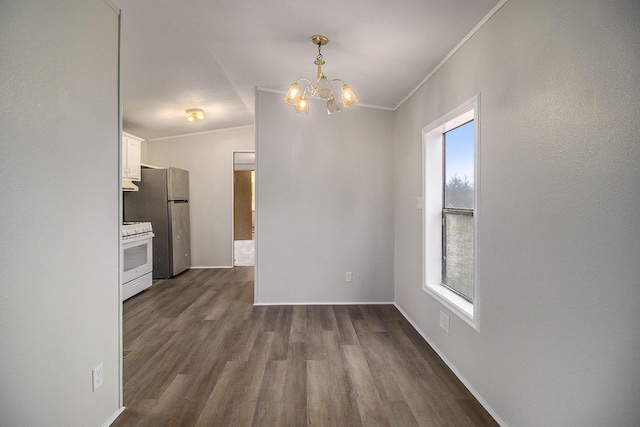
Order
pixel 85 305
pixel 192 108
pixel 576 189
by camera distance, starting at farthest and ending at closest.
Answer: pixel 192 108
pixel 85 305
pixel 576 189

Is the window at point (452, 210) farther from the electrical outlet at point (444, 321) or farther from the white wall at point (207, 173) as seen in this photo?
the white wall at point (207, 173)

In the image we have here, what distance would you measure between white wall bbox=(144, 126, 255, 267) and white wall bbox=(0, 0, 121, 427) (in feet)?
13.4

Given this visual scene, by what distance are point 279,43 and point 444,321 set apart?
253 cm

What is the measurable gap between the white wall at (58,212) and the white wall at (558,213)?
2.14 metres

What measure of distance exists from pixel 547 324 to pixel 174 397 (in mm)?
2108

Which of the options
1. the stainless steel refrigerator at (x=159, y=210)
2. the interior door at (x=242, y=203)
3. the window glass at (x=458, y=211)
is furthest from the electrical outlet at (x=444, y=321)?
the interior door at (x=242, y=203)

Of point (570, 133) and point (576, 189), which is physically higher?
point (570, 133)

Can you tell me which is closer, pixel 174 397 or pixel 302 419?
pixel 302 419

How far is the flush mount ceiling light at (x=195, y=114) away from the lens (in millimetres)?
4496

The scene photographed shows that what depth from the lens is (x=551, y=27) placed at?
4.63 feet

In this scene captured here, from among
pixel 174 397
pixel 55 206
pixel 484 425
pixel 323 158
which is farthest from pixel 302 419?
pixel 323 158

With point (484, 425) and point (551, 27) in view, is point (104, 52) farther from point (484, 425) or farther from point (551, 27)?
point (484, 425)

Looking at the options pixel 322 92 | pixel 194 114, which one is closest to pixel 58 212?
pixel 322 92

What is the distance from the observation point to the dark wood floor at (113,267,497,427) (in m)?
1.85
